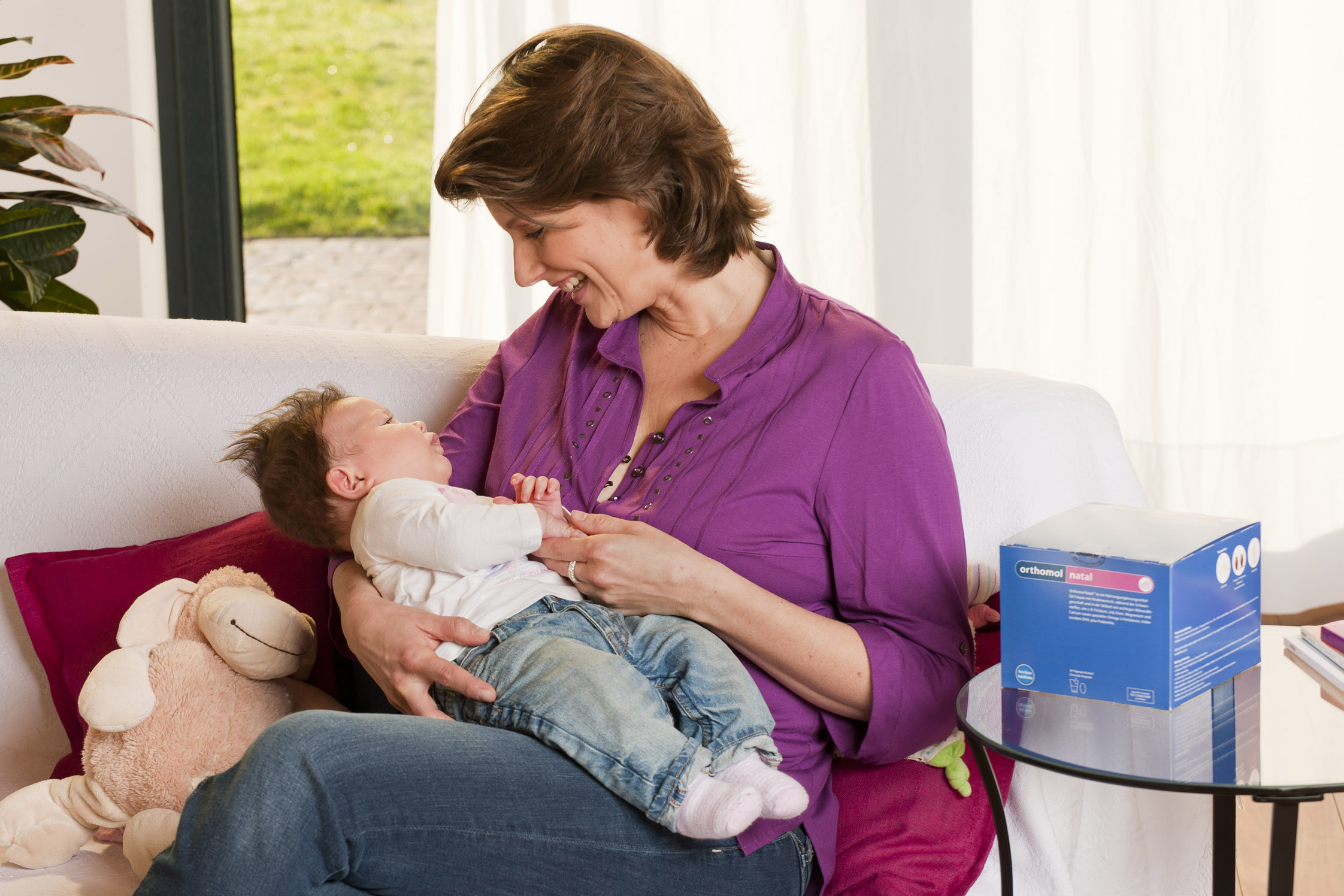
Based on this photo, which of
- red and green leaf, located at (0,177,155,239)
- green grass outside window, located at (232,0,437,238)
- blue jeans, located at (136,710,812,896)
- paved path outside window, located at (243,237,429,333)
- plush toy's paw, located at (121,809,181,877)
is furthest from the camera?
paved path outside window, located at (243,237,429,333)

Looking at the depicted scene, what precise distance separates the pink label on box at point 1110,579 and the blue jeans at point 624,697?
325mm

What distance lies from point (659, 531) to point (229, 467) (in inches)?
32.7

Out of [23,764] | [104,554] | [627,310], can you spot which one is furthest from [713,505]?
[23,764]

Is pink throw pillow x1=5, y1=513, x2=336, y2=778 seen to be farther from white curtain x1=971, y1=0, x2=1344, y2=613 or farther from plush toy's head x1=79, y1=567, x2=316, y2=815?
white curtain x1=971, y1=0, x2=1344, y2=613

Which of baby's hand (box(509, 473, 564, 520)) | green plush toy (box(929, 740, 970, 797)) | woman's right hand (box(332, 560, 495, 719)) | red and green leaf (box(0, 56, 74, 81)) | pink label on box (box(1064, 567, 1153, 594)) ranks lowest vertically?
green plush toy (box(929, 740, 970, 797))

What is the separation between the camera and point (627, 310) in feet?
4.55

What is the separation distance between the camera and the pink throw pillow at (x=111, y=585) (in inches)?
61.1

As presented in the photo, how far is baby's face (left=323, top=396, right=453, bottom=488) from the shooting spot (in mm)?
1374

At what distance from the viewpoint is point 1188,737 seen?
989 millimetres

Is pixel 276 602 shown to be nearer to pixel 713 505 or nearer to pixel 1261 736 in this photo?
pixel 713 505

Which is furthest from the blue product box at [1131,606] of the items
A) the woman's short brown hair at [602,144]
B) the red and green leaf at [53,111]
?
the red and green leaf at [53,111]

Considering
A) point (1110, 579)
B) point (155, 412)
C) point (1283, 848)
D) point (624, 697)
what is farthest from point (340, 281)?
point (1283, 848)

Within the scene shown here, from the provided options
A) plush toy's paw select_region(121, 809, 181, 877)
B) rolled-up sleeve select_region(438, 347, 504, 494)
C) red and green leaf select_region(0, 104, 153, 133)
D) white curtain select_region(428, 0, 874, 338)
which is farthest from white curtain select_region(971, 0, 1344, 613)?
plush toy's paw select_region(121, 809, 181, 877)

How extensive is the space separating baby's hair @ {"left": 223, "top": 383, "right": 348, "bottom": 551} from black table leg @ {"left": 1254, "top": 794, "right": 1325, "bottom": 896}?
1.04 m
